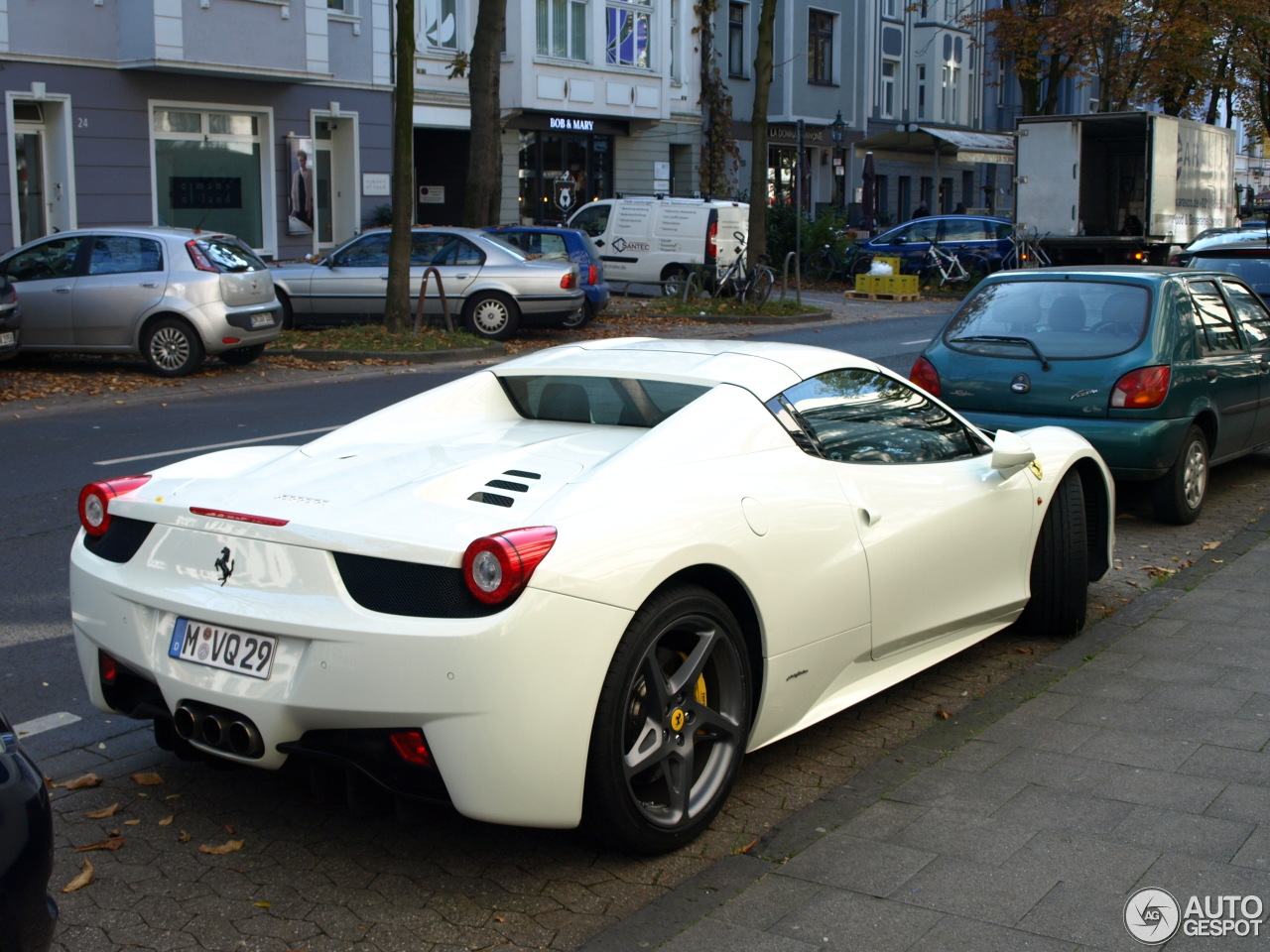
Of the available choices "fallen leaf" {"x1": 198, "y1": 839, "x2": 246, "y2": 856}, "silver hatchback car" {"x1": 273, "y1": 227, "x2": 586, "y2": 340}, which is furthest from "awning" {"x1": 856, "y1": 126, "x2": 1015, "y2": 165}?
"fallen leaf" {"x1": 198, "y1": 839, "x2": 246, "y2": 856}

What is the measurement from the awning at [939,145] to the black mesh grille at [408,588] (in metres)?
40.7

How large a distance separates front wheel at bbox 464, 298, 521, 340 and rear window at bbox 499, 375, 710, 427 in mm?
14492

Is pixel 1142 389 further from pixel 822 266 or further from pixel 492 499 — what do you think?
pixel 822 266

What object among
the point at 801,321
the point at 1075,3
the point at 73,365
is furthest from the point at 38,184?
the point at 1075,3

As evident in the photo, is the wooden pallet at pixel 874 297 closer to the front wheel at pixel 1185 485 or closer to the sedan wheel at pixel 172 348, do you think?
the sedan wheel at pixel 172 348

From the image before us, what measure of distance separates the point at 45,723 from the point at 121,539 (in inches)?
48.7

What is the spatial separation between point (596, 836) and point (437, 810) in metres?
0.45

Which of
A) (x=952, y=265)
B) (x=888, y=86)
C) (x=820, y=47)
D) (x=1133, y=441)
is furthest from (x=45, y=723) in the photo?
(x=888, y=86)

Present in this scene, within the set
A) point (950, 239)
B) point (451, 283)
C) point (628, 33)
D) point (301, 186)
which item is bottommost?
point (451, 283)

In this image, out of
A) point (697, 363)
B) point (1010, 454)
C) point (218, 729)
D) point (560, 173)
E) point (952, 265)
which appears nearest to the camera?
point (218, 729)

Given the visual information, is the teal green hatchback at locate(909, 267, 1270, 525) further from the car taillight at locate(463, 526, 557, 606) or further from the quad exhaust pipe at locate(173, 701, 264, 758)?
the quad exhaust pipe at locate(173, 701, 264, 758)

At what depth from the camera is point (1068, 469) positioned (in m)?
5.98

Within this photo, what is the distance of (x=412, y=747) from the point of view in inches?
136

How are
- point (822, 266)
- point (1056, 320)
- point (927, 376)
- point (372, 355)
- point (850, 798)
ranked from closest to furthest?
1. point (850, 798)
2. point (1056, 320)
3. point (927, 376)
4. point (372, 355)
5. point (822, 266)
